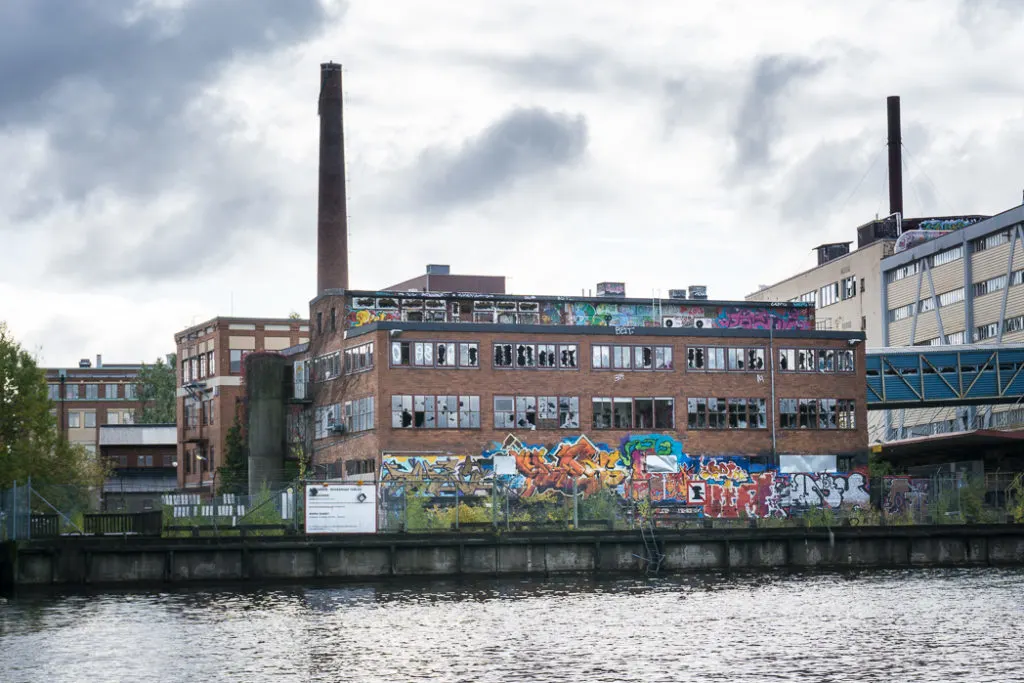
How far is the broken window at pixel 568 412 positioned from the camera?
97.4 m

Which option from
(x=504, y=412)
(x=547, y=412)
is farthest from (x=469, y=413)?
(x=547, y=412)

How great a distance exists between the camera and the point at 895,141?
147m

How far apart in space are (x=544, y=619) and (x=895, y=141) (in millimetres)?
105447

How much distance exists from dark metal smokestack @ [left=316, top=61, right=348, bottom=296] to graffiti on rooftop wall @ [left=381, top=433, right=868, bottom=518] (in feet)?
73.0

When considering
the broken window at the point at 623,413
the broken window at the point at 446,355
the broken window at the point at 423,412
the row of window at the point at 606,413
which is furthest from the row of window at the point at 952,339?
the broken window at the point at 423,412

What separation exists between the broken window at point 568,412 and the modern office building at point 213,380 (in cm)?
3512

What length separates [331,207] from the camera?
112312 mm

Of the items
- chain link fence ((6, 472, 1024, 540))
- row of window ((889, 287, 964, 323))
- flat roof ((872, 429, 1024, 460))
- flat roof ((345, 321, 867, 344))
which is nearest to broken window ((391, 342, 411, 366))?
flat roof ((345, 321, 867, 344))

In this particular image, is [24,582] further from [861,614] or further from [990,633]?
[990,633]

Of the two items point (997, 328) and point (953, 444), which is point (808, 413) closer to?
point (953, 444)

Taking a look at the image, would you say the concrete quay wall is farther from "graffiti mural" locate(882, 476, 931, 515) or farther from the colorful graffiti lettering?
the colorful graffiti lettering

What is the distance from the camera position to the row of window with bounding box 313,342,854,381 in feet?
315

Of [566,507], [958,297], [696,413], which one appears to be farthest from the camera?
[958,297]

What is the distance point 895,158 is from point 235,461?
7094 cm
